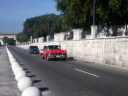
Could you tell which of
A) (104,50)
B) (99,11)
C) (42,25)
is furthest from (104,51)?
(42,25)

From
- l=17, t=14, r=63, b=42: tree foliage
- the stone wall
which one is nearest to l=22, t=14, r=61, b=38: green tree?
l=17, t=14, r=63, b=42: tree foliage

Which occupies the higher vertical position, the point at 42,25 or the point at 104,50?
the point at 42,25

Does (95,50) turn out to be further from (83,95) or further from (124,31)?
(83,95)

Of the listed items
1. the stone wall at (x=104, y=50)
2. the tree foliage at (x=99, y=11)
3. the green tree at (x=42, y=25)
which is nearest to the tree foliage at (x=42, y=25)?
the green tree at (x=42, y=25)

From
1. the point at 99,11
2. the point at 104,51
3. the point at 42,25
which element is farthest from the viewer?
the point at 42,25

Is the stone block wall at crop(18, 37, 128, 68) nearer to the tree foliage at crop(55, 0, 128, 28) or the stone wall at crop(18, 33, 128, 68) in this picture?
the stone wall at crop(18, 33, 128, 68)

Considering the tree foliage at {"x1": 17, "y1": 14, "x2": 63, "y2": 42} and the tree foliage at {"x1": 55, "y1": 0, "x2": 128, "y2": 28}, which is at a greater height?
the tree foliage at {"x1": 17, "y1": 14, "x2": 63, "y2": 42}

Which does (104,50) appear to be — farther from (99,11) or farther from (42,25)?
(42,25)

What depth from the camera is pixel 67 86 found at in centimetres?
800

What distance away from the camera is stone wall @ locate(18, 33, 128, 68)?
14983 millimetres

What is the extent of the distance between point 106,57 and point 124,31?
2765mm

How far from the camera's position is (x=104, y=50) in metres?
17.6

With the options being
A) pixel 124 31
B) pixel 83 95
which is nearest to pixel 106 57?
pixel 124 31

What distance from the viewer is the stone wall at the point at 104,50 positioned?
15.0 metres
